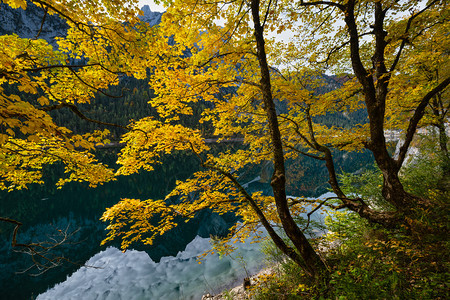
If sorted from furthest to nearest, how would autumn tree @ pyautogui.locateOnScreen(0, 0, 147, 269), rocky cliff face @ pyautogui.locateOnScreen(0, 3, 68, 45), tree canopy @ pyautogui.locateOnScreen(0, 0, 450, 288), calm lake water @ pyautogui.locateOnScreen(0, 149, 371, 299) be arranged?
rocky cliff face @ pyautogui.locateOnScreen(0, 3, 68, 45)
calm lake water @ pyautogui.locateOnScreen(0, 149, 371, 299)
tree canopy @ pyautogui.locateOnScreen(0, 0, 450, 288)
autumn tree @ pyautogui.locateOnScreen(0, 0, 147, 269)

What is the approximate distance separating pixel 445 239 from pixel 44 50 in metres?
8.83

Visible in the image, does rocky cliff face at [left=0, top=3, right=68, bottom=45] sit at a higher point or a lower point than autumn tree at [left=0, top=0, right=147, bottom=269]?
higher

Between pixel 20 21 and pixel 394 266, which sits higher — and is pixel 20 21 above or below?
above

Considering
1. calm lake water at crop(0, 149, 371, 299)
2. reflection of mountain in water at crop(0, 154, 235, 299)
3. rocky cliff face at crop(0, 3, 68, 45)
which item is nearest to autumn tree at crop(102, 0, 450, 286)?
calm lake water at crop(0, 149, 371, 299)

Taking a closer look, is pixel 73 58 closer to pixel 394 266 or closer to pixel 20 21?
pixel 394 266

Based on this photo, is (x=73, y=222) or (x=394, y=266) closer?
(x=394, y=266)

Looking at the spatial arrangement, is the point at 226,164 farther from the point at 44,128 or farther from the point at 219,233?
the point at 219,233

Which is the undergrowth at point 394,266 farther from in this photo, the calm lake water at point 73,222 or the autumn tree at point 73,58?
the calm lake water at point 73,222

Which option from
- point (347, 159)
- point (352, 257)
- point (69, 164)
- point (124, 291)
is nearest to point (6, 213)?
point (124, 291)

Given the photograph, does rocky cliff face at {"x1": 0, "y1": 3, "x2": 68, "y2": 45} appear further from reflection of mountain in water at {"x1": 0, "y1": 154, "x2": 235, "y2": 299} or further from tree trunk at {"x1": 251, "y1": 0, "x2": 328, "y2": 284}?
tree trunk at {"x1": 251, "y1": 0, "x2": 328, "y2": 284}

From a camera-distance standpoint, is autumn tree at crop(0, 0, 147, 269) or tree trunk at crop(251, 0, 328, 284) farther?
tree trunk at crop(251, 0, 328, 284)

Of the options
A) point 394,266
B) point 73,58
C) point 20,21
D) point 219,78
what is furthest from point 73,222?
point 20,21

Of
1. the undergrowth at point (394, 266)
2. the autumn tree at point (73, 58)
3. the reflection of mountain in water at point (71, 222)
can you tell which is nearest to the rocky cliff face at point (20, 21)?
the reflection of mountain in water at point (71, 222)

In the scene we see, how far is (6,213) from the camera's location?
20047 mm
